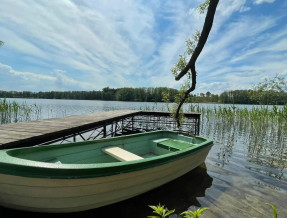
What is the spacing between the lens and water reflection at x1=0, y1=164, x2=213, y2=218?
334cm

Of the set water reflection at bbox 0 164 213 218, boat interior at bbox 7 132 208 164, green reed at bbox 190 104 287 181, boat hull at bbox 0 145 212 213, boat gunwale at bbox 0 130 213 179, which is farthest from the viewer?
green reed at bbox 190 104 287 181

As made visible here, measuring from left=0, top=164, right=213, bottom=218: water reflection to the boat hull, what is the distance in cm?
43

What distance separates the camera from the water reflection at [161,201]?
131 inches

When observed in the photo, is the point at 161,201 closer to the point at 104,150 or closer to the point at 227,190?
the point at 104,150

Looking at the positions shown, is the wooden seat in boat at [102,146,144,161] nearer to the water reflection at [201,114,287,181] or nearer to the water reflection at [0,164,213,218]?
the water reflection at [0,164,213,218]

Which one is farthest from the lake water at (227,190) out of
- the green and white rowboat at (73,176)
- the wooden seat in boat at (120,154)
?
the wooden seat in boat at (120,154)

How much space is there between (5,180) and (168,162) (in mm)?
2849

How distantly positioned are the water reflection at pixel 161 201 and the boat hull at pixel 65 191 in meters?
0.43

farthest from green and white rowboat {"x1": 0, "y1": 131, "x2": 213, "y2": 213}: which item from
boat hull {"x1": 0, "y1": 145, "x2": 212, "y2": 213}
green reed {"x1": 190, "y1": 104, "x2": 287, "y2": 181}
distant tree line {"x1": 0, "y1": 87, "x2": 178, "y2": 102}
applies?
distant tree line {"x1": 0, "y1": 87, "x2": 178, "y2": 102}

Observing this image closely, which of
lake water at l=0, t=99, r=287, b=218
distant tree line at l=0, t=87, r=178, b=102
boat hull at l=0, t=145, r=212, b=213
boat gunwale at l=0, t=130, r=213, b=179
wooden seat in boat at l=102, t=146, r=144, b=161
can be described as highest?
distant tree line at l=0, t=87, r=178, b=102

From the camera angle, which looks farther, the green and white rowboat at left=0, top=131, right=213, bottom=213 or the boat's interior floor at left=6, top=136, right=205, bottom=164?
the boat's interior floor at left=6, top=136, right=205, bottom=164

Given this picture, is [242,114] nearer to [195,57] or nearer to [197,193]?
[197,193]

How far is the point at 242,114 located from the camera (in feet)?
Result: 48.5

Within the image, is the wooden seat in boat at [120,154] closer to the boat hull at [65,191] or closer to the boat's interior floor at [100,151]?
the boat's interior floor at [100,151]
